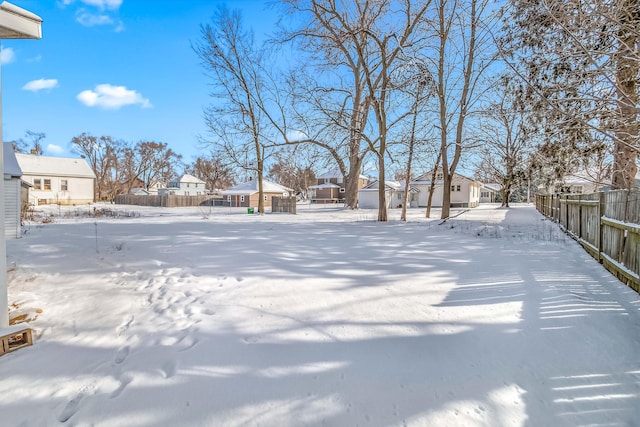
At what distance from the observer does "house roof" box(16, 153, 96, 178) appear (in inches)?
1239

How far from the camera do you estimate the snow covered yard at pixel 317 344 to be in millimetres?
2186

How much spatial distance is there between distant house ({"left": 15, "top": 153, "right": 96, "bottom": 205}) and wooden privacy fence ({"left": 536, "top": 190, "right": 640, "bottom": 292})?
38700 mm

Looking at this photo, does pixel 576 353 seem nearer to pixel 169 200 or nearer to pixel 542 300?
pixel 542 300

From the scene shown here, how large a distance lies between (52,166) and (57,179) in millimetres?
1358

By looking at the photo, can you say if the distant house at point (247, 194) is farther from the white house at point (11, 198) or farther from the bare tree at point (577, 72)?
the bare tree at point (577, 72)

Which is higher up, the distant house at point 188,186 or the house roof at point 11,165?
the distant house at point 188,186

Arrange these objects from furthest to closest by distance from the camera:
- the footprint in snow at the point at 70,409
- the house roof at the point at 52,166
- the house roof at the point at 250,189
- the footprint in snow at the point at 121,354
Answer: the house roof at the point at 250,189 → the house roof at the point at 52,166 → the footprint in snow at the point at 121,354 → the footprint in snow at the point at 70,409

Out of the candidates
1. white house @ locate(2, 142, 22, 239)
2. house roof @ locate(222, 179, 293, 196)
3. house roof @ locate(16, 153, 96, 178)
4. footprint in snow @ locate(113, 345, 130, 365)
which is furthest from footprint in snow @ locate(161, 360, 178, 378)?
house roof @ locate(16, 153, 96, 178)

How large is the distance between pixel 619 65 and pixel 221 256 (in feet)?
25.1

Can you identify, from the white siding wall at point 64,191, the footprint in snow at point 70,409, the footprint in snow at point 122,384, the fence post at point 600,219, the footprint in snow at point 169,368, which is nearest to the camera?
the footprint in snow at point 70,409

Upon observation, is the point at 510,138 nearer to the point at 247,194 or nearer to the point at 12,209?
the point at 12,209

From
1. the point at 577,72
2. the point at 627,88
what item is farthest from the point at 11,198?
the point at 627,88

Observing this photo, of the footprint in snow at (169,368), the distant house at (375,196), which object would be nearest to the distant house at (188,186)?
the distant house at (375,196)

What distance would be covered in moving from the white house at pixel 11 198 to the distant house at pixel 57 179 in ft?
89.4
